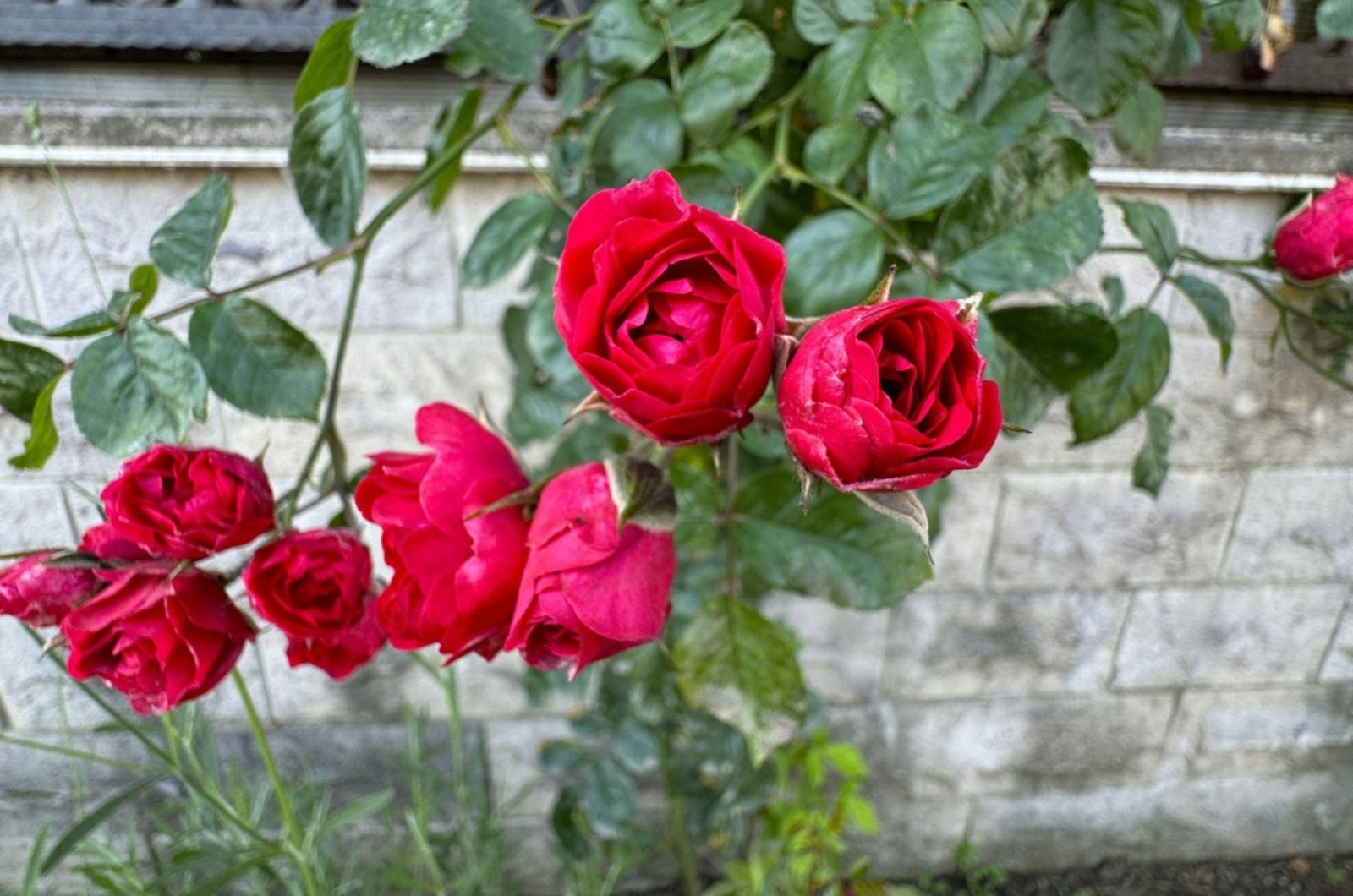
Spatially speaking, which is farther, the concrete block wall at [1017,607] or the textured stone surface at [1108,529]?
the textured stone surface at [1108,529]

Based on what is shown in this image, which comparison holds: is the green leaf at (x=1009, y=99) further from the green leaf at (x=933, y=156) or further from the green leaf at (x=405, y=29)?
the green leaf at (x=405, y=29)

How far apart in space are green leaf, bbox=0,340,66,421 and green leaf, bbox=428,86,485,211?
0.27 m

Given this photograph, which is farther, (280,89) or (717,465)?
(280,89)

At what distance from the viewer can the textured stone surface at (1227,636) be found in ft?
3.95

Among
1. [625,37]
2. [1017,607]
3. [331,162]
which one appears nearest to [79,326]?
[331,162]

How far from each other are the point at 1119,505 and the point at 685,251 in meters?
1.02

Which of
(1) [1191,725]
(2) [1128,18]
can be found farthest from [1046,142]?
(1) [1191,725]

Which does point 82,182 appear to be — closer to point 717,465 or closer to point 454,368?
point 454,368

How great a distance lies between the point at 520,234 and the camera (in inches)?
24.2

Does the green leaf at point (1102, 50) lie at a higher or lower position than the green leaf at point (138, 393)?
higher

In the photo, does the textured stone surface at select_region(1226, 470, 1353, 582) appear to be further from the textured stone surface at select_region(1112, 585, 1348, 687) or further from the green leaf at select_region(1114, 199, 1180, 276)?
the green leaf at select_region(1114, 199, 1180, 276)

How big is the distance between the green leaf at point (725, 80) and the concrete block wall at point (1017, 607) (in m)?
0.41

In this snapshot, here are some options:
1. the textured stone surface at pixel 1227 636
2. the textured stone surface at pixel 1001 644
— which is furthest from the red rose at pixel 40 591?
the textured stone surface at pixel 1227 636

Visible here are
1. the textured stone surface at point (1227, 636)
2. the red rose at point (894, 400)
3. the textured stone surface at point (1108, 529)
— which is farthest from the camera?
the textured stone surface at point (1227, 636)
